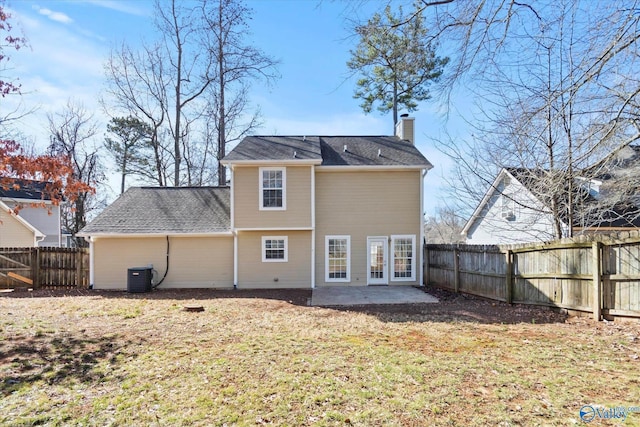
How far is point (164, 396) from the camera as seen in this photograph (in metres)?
3.72

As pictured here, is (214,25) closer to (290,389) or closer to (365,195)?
(365,195)

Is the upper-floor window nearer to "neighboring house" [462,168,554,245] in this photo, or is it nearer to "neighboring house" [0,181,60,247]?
"neighboring house" [462,168,554,245]

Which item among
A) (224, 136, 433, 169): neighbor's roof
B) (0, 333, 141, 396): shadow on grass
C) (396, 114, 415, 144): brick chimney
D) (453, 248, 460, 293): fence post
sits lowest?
(0, 333, 141, 396): shadow on grass

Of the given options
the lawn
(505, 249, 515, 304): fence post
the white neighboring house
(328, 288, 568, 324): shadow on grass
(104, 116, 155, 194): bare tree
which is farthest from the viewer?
(104, 116, 155, 194): bare tree

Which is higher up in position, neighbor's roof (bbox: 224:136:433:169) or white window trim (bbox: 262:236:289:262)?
neighbor's roof (bbox: 224:136:433:169)

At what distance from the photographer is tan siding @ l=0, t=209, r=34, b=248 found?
54.3 ft

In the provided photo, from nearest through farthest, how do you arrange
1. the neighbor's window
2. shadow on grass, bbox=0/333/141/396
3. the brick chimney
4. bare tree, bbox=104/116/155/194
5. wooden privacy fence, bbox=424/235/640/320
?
shadow on grass, bbox=0/333/141/396, wooden privacy fence, bbox=424/235/640/320, the neighbor's window, the brick chimney, bare tree, bbox=104/116/155/194

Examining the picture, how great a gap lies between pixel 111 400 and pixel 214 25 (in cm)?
2065

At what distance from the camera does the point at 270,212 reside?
1191 cm

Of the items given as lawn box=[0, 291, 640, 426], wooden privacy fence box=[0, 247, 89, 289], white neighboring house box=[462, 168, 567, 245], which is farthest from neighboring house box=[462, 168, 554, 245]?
wooden privacy fence box=[0, 247, 89, 289]

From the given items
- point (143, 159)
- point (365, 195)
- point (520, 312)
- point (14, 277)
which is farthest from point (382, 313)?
point (143, 159)

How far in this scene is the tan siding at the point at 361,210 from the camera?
494 inches

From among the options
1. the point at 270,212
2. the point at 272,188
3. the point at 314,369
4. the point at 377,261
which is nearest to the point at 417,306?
the point at 377,261

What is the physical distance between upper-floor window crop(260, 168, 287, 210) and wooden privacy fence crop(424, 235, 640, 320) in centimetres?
639
